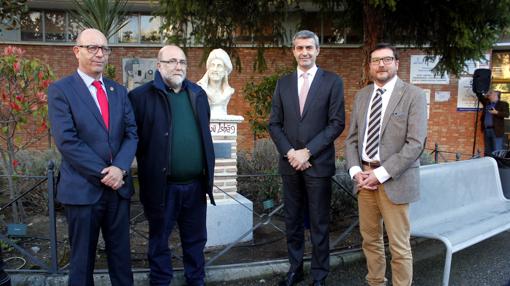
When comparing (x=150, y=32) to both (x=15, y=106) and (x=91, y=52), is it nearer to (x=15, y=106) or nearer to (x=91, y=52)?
(x=15, y=106)

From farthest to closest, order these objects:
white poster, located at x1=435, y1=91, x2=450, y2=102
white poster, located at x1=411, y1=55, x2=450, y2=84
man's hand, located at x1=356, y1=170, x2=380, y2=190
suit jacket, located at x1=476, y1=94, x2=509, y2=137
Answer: white poster, located at x1=435, y1=91, x2=450, y2=102
white poster, located at x1=411, y1=55, x2=450, y2=84
suit jacket, located at x1=476, y1=94, x2=509, y2=137
man's hand, located at x1=356, y1=170, x2=380, y2=190

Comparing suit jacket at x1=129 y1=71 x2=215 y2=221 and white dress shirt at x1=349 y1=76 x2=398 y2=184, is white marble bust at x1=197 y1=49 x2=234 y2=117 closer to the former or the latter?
suit jacket at x1=129 y1=71 x2=215 y2=221

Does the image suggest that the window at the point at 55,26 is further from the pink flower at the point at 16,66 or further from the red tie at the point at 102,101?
the red tie at the point at 102,101

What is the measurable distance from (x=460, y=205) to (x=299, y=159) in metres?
2.38

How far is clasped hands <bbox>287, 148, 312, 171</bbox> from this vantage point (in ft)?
11.3

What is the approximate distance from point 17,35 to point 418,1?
36.8 feet

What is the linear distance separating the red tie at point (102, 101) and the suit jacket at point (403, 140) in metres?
2.04

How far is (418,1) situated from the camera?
23.2 ft

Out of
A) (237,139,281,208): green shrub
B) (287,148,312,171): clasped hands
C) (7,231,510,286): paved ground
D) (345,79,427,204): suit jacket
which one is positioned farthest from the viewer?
(237,139,281,208): green shrub

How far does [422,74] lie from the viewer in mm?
13180

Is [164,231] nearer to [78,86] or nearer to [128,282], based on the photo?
[128,282]

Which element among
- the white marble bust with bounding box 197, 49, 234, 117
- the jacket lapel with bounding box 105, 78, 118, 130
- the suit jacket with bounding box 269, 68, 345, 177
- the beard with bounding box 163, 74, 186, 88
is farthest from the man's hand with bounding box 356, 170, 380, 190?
the white marble bust with bounding box 197, 49, 234, 117

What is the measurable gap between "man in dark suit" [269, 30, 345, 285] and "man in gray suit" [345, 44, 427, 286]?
246 millimetres

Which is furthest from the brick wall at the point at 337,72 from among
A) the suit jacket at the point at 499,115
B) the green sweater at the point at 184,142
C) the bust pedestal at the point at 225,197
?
the green sweater at the point at 184,142
